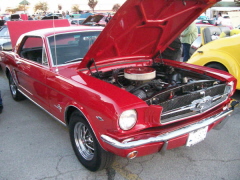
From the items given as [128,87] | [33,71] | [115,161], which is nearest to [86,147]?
[115,161]

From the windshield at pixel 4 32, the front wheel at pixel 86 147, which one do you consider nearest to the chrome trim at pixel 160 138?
the front wheel at pixel 86 147

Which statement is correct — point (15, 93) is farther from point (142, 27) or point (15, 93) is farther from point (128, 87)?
point (142, 27)

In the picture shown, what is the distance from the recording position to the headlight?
2010 millimetres

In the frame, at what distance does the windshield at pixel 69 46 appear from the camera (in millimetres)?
3141

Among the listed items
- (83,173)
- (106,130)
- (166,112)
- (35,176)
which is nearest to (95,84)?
(106,130)

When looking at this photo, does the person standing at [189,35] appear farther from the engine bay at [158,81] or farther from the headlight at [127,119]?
the headlight at [127,119]

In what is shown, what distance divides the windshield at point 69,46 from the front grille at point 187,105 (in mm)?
1567

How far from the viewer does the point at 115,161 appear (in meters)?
2.76

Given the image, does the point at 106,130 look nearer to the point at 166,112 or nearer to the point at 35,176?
the point at 166,112

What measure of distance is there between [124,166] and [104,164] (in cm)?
37

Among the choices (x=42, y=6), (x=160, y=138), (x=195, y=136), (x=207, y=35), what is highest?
(x=42, y=6)

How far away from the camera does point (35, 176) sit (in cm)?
253

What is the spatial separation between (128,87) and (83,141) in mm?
858

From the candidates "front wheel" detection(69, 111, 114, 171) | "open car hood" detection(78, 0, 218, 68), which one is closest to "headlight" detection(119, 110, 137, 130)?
"front wheel" detection(69, 111, 114, 171)
